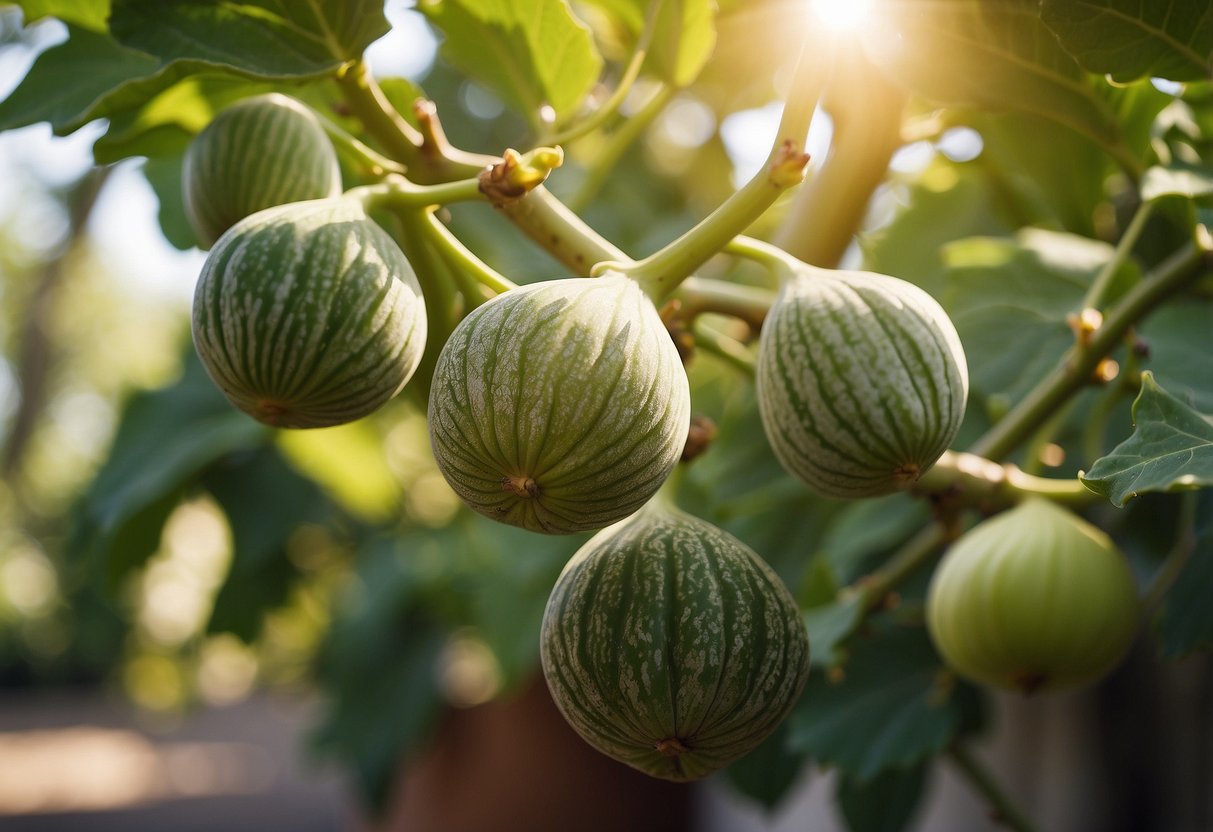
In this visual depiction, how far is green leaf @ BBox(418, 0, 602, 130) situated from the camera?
73cm

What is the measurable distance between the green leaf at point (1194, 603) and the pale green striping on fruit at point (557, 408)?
496mm

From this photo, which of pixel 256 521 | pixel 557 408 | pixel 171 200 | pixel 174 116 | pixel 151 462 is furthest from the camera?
pixel 256 521

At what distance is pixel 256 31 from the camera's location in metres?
0.65

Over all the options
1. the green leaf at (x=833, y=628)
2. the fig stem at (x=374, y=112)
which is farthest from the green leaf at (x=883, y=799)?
the fig stem at (x=374, y=112)

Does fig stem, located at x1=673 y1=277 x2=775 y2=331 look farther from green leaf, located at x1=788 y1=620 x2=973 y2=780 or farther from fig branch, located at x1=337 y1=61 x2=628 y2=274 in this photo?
green leaf, located at x1=788 y1=620 x2=973 y2=780

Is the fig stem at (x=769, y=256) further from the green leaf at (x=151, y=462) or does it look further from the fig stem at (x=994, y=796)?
the green leaf at (x=151, y=462)

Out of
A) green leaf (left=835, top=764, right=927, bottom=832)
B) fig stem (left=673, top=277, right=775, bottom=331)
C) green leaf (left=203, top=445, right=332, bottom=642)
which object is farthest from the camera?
green leaf (left=203, top=445, right=332, bottom=642)

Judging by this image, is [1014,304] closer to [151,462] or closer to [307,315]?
[307,315]

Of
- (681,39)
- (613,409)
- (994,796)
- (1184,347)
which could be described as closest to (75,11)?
(681,39)

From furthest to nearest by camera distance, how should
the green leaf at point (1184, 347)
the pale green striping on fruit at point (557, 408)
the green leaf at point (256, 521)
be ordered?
the green leaf at point (256, 521) → the green leaf at point (1184, 347) → the pale green striping on fruit at point (557, 408)

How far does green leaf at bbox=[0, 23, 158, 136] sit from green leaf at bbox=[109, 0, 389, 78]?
6 centimetres

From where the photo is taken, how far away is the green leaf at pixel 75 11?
74 centimetres

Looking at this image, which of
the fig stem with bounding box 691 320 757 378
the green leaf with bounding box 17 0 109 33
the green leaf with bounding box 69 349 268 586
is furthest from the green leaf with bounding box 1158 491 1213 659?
the green leaf with bounding box 69 349 268 586

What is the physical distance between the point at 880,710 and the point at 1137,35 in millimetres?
616
